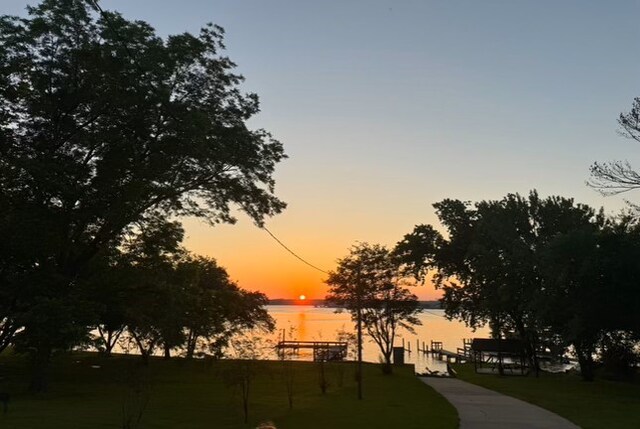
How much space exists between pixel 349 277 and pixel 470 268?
45.3 feet

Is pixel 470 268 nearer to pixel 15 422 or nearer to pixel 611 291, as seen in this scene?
pixel 611 291

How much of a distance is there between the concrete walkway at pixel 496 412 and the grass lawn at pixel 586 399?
0.65 m

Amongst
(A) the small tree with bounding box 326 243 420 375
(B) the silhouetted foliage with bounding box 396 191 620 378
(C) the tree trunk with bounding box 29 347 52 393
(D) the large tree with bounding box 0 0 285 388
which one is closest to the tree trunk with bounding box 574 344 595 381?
(B) the silhouetted foliage with bounding box 396 191 620 378

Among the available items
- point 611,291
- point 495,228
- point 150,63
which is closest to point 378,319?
point 495,228

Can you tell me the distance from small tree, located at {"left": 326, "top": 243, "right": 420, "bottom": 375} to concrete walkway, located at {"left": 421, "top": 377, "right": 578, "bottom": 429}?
12.2m

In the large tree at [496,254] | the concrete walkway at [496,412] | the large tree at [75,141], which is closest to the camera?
the concrete walkway at [496,412]

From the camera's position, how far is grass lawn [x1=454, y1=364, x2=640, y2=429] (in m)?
17.8

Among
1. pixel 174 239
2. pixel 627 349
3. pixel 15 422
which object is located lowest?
pixel 15 422

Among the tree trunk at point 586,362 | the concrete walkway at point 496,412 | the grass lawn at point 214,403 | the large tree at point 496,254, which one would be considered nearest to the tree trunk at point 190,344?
the grass lawn at point 214,403

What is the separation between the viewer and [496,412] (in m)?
18.7

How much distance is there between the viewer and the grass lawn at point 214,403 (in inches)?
661

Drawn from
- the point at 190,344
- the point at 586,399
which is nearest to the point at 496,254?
the point at 586,399

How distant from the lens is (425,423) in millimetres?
15953

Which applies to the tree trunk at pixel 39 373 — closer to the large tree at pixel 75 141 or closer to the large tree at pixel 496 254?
the large tree at pixel 75 141
